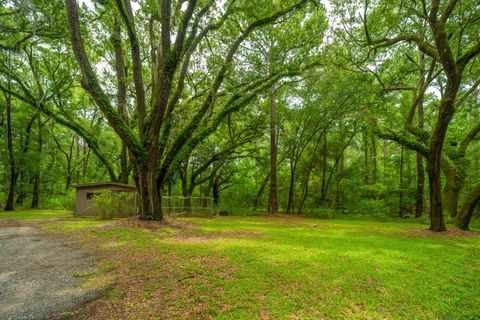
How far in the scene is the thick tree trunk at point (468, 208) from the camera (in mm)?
8814

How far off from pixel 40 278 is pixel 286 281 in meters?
4.24

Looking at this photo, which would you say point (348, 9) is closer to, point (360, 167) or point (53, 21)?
point (53, 21)

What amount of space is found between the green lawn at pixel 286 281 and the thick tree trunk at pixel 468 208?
394cm

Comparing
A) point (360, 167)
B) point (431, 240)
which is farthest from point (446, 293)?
point (360, 167)

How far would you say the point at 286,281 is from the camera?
12.2 ft

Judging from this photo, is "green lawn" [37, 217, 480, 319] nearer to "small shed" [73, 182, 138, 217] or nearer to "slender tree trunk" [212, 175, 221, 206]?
"small shed" [73, 182, 138, 217]

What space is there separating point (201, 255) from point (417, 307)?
12.7ft

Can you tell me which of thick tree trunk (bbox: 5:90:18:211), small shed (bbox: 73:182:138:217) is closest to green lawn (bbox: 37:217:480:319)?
small shed (bbox: 73:182:138:217)

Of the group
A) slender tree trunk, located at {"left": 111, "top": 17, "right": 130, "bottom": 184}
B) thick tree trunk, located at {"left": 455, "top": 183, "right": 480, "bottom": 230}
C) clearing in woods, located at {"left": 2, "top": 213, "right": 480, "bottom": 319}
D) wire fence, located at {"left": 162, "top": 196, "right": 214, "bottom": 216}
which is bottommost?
wire fence, located at {"left": 162, "top": 196, "right": 214, "bottom": 216}

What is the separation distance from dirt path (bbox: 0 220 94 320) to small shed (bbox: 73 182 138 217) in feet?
25.7

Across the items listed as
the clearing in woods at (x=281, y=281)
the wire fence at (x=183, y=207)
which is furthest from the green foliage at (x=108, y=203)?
the clearing in woods at (x=281, y=281)

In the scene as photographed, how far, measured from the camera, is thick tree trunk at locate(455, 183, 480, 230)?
881 centimetres

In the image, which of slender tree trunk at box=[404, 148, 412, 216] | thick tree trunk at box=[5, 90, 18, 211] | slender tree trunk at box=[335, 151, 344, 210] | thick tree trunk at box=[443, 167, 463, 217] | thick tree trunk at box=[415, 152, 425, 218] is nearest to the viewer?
thick tree trunk at box=[443, 167, 463, 217]

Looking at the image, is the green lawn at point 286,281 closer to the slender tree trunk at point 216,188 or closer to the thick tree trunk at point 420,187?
the thick tree trunk at point 420,187
